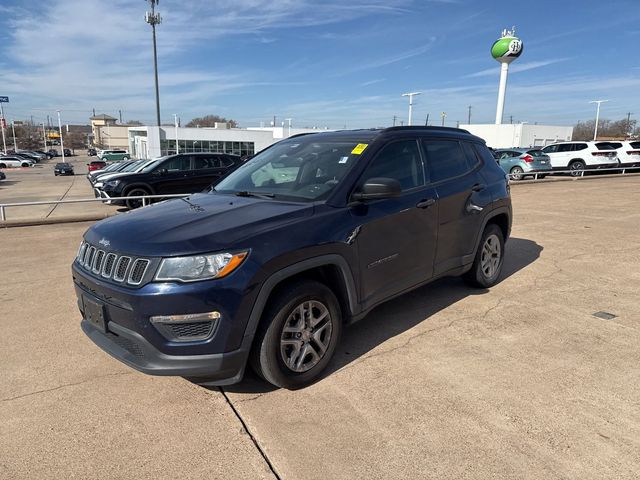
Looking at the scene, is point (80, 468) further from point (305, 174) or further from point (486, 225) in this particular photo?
point (486, 225)

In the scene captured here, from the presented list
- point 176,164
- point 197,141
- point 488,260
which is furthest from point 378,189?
point 197,141

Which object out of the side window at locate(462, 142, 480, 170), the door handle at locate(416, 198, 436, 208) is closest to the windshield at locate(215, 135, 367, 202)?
the door handle at locate(416, 198, 436, 208)

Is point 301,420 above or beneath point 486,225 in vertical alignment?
beneath

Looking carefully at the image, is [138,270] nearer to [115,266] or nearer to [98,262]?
[115,266]

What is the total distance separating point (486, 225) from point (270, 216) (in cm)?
303

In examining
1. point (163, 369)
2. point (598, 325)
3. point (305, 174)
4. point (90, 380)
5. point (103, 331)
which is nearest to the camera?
point (163, 369)

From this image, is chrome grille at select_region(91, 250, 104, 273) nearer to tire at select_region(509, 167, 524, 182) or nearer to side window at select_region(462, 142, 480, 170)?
side window at select_region(462, 142, 480, 170)

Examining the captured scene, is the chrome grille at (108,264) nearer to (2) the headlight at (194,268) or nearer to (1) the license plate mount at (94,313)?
(1) the license plate mount at (94,313)

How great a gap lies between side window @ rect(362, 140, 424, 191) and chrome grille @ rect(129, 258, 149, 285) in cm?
174

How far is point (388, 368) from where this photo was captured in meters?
3.45

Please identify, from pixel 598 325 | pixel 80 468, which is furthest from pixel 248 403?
pixel 598 325

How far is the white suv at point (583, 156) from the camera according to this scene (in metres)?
23.0

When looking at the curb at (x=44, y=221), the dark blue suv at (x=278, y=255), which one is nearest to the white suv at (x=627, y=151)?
the dark blue suv at (x=278, y=255)

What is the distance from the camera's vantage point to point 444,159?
4.53 m
